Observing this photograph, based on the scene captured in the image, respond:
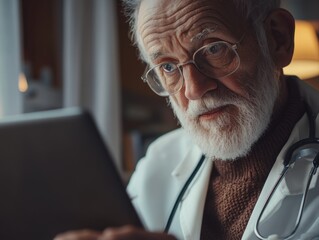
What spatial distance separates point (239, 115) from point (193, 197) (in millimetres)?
201

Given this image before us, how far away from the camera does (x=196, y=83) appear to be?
3.26 ft

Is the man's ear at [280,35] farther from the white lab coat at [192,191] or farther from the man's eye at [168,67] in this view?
the man's eye at [168,67]

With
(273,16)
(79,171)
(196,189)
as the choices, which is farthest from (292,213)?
(79,171)

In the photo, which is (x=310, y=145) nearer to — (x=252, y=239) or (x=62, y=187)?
(x=252, y=239)

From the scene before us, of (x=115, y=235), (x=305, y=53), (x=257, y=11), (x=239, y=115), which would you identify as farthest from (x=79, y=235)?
(x=305, y=53)

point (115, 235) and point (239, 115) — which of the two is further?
point (239, 115)

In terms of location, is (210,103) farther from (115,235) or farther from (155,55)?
(115,235)

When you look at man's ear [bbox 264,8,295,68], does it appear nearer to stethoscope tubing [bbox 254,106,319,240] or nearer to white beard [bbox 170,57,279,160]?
white beard [bbox 170,57,279,160]

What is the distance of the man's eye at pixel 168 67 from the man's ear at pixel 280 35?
0.67 ft

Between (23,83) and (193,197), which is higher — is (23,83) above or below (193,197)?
above

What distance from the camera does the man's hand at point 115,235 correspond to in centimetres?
56

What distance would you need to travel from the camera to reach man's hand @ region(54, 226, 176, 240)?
0.56 metres

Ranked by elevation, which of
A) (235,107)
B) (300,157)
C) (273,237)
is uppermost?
(235,107)

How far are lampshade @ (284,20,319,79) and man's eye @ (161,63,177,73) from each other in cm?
108
